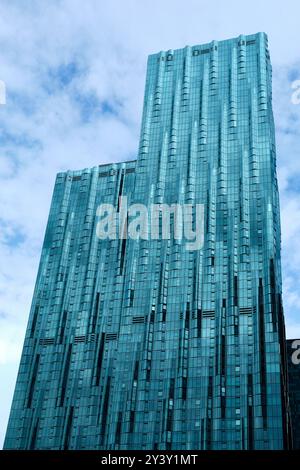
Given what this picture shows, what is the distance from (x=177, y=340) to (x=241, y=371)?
1748 centimetres

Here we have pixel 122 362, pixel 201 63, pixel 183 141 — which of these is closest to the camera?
pixel 122 362

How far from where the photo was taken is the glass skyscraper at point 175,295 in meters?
133

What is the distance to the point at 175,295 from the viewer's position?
148 metres

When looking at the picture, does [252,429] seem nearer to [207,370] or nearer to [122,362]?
[207,370]

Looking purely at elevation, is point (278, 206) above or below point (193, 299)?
above

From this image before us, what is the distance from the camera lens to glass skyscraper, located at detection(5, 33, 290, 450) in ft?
436

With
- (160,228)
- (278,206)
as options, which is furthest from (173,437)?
(278,206)

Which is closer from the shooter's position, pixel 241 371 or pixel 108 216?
pixel 241 371

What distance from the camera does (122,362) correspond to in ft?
477
